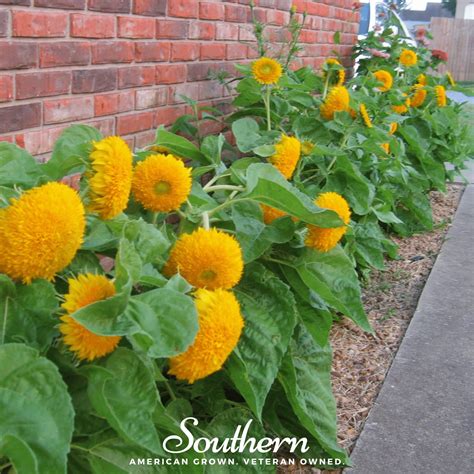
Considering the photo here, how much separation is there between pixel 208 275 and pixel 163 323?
29 cm

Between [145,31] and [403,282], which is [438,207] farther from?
[145,31]

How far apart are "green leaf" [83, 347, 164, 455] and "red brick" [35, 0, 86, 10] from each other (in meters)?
1.60

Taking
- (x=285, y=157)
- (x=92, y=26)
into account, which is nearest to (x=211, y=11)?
(x=92, y=26)

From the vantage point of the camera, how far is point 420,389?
126 inches

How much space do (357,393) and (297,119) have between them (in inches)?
50.8

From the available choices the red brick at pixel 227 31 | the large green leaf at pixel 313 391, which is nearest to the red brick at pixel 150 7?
the red brick at pixel 227 31

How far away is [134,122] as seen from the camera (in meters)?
3.51

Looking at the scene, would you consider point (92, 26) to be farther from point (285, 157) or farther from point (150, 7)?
point (285, 157)

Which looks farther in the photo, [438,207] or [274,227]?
[438,207]

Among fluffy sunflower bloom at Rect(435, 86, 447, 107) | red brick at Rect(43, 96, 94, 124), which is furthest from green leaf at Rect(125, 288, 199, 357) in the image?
fluffy sunflower bloom at Rect(435, 86, 447, 107)

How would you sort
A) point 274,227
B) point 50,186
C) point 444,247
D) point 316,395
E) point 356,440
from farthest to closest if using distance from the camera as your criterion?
point 444,247
point 356,440
point 316,395
point 274,227
point 50,186

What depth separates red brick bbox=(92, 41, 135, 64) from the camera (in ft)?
10.3

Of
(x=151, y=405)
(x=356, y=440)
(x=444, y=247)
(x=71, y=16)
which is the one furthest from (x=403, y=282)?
(x=151, y=405)

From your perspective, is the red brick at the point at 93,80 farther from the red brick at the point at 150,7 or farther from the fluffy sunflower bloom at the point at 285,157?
the fluffy sunflower bloom at the point at 285,157
